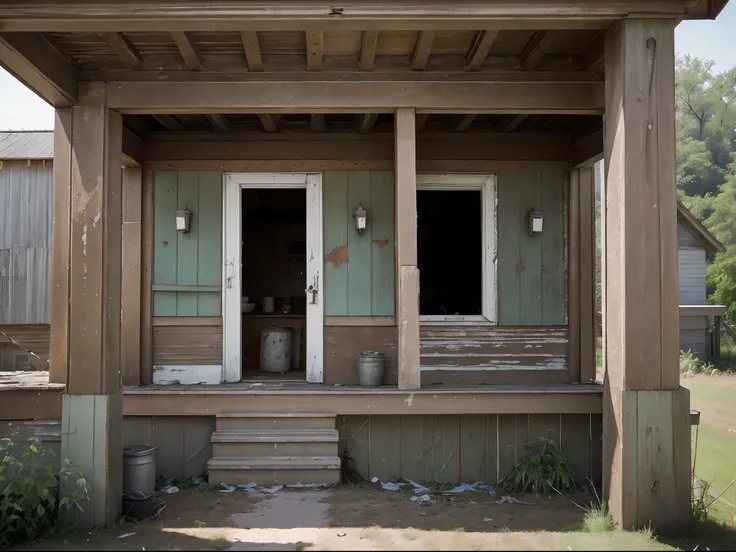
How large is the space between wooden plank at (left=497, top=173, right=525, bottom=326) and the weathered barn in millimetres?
20

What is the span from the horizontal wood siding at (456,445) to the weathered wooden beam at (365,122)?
262cm

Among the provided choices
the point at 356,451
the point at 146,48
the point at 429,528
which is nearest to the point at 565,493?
the point at 429,528

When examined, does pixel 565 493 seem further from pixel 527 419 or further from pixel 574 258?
pixel 574 258

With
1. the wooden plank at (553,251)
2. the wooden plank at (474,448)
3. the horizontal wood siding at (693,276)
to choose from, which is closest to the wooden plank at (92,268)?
the wooden plank at (474,448)

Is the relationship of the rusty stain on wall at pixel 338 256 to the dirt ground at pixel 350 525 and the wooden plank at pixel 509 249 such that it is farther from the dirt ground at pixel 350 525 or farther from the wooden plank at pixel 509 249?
the dirt ground at pixel 350 525

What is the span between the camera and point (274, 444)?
16.2ft

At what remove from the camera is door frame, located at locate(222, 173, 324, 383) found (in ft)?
19.7

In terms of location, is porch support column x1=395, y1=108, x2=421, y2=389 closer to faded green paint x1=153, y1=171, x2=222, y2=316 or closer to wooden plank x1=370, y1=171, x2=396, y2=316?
wooden plank x1=370, y1=171, x2=396, y2=316

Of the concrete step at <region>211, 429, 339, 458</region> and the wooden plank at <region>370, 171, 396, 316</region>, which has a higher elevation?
the wooden plank at <region>370, 171, 396, 316</region>

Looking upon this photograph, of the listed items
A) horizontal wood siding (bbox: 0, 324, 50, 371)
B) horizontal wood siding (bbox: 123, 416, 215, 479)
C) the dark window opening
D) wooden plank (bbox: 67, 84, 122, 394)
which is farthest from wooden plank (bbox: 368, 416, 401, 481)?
horizontal wood siding (bbox: 0, 324, 50, 371)

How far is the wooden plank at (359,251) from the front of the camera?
6.02 meters

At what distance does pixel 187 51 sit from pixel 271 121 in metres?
1.36

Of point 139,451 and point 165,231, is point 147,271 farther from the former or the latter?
point 139,451

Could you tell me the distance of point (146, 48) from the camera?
14.3 feet
